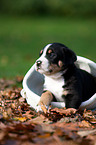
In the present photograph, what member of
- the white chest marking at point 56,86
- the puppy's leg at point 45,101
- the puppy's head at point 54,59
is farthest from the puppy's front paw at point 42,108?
the puppy's head at point 54,59

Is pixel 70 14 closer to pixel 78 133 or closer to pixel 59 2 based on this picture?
pixel 59 2

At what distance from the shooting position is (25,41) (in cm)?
1299

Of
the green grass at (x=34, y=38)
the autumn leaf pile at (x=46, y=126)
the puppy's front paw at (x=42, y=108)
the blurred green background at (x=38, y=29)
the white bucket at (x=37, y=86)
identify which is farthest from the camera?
the blurred green background at (x=38, y=29)

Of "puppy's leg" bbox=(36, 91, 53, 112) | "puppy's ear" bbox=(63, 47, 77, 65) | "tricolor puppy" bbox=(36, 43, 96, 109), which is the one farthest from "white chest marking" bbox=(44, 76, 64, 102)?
"puppy's ear" bbox=(63, 47, 77, 65)

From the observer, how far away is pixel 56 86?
155 inches

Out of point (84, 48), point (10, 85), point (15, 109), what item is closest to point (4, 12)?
point (84, 48)

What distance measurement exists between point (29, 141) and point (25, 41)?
10.4 m

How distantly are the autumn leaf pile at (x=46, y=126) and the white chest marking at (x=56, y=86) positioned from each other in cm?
26

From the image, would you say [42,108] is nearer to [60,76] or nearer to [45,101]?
[45,101]

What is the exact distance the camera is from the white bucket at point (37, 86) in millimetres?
3883

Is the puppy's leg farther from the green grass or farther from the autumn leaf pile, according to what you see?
the green grass

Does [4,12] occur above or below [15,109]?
above

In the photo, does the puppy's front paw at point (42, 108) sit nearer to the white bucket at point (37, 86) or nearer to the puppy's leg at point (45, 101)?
the puppy's leg at point (45, 101)

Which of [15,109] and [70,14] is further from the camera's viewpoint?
[70,14]
